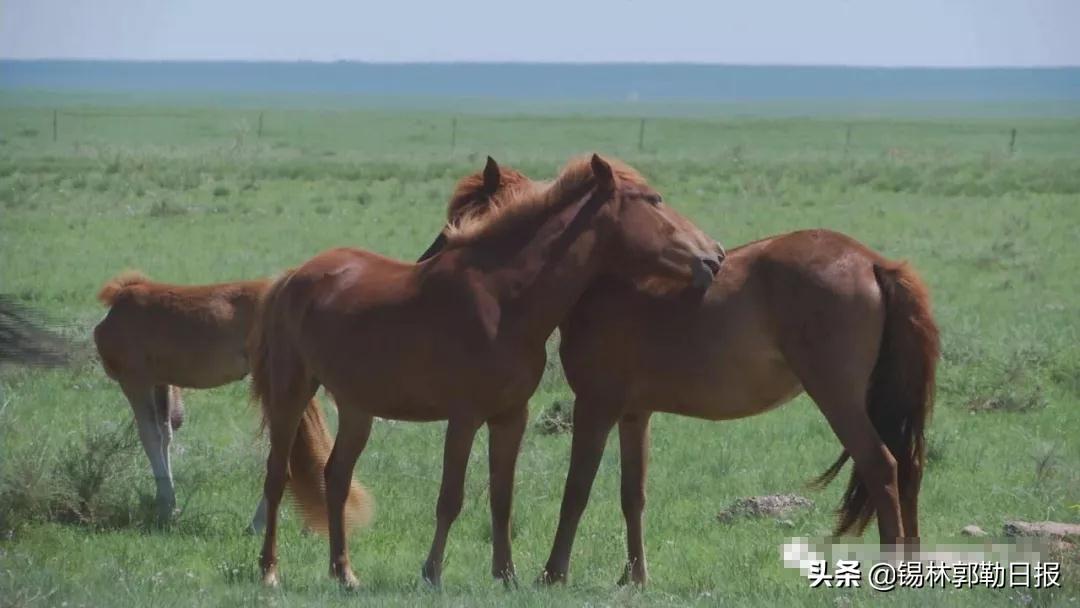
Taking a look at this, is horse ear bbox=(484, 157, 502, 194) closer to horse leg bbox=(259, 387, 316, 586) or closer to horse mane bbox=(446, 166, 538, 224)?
horse mane bbox=(446, 166, 538, 224)

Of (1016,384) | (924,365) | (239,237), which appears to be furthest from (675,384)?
(239,237)

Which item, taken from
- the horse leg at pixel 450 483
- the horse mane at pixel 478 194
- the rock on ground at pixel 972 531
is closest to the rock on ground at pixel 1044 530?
the rock on ground at pixel 972 531

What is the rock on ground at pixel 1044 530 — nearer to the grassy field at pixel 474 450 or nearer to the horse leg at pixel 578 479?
the grassy field at pixel 474 450

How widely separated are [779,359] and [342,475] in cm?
226

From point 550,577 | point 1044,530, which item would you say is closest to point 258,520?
point 550,577

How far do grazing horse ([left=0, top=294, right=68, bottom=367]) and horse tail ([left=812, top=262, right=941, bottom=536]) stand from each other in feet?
14.3

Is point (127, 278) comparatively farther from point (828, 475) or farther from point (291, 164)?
point (291, 164)

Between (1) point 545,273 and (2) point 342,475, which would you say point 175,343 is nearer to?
(2) point 342,475

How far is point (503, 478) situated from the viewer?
7516 mm

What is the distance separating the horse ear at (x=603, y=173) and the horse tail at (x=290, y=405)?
1.77 metres

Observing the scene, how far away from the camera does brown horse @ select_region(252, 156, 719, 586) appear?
7234 millimetres

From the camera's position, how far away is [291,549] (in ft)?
27.6

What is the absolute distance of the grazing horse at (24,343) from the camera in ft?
13.2

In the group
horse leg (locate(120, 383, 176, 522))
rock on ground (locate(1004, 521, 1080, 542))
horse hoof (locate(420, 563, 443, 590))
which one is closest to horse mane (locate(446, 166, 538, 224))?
horse hoof (locate(420, 563, 443, 590))
